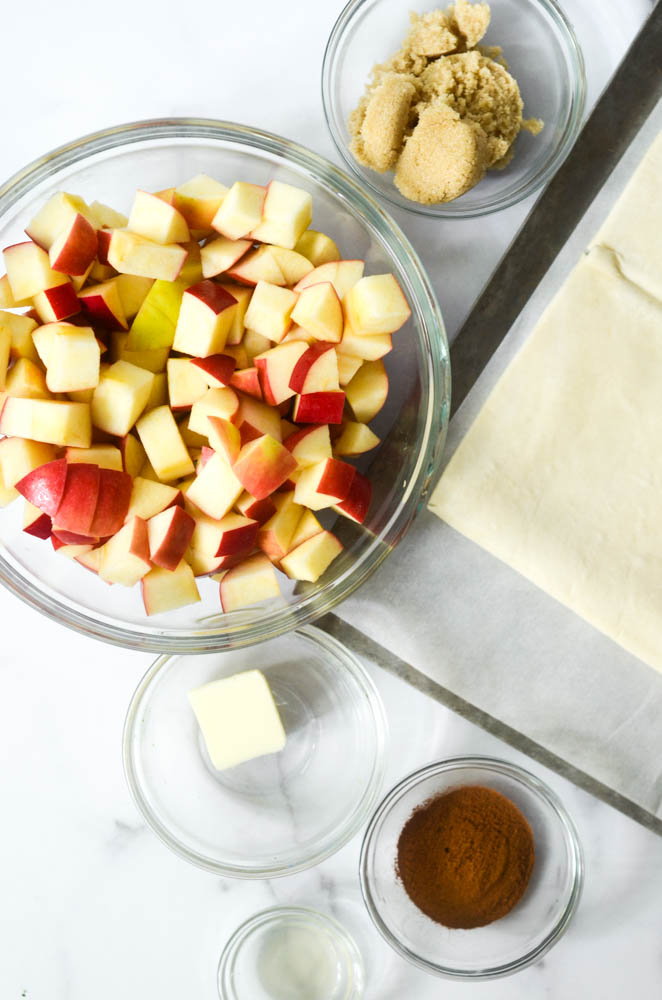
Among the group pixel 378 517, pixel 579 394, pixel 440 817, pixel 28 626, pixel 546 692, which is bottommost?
pixel 28 626

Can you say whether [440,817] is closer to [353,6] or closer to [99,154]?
[99,154]

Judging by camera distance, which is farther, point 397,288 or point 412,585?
point 412,585

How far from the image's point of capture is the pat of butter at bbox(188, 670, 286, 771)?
119cm

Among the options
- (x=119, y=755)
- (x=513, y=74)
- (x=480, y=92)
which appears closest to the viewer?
(x=480, y=92)

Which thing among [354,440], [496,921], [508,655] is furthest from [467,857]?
[354,440]

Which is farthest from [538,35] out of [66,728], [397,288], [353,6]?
[66,728]

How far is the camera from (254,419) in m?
0.99

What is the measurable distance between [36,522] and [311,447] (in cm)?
37

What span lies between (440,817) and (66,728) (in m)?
0.61

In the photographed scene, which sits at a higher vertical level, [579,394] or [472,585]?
[579,394]

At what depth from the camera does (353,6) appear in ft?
3.76

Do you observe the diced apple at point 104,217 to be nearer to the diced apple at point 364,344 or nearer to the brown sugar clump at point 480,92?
the diced apple at point 364,344

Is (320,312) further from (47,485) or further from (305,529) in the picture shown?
(47,485)

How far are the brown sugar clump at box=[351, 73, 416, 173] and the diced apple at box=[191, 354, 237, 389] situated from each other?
0.35m
